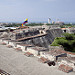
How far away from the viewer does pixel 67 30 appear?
127 feet

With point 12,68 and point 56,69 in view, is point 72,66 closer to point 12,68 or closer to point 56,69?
point 56,69

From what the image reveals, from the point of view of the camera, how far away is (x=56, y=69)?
309 inches

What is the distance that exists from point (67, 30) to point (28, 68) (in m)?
32.7

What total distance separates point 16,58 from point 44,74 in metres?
3.62

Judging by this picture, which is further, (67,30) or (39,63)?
(67,30)

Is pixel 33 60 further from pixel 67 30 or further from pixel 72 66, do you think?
pixel 67 30

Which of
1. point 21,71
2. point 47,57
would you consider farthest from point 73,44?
point 21,71

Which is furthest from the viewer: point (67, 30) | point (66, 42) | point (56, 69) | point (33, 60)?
point (67, 30)

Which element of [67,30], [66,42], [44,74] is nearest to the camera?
[44,74]

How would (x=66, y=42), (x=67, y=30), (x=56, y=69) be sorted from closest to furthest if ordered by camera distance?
(x=56, y=69)
(x=66, y=42)
(x=67, y=30)

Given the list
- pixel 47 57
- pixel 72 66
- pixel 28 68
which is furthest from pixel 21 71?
pixel 72 66

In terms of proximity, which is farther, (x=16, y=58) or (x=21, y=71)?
(x=16, y=58)

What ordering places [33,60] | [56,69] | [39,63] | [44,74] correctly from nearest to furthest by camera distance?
1. [44,74]
2. [56,69]
3. [39,63]
4. [33,60]

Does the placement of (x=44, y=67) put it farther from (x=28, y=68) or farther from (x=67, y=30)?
(x=67, y=30)
